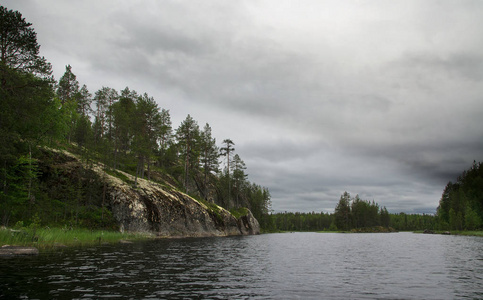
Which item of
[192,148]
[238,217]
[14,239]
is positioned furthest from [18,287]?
[238,217]

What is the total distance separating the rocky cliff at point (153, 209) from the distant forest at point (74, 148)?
225 cm

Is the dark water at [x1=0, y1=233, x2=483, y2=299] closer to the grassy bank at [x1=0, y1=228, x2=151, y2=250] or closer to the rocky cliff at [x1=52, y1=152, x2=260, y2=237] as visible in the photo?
the grassy bank at [x1=0, y1=228, x2=151, y2=250]

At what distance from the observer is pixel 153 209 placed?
52.2m

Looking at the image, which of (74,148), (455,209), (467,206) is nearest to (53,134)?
(74,148)

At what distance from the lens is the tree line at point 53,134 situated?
2801 cm

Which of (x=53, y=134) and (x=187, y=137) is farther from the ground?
(x=187, y=137)

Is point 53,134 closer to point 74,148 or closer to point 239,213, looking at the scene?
point 74,148

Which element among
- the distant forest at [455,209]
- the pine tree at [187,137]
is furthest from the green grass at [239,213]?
the distant forest at [455,209]

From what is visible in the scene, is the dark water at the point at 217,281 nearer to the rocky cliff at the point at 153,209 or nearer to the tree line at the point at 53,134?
the tree line at the point at 53,134

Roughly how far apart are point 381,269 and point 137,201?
4096 cm

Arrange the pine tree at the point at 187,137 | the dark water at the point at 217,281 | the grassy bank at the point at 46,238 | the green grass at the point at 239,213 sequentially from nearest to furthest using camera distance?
the dark water at the point at 217,281
the grassy bank at the point at 46,238
the pine tree at the point at 187,137
the green grass at the point at 239,213

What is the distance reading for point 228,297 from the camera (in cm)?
1117

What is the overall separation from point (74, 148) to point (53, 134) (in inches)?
724

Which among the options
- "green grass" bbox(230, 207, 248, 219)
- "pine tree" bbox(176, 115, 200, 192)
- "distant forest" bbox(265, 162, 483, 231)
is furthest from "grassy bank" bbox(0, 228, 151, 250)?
"distant forest" bbox(265, 162, 483, 231)
